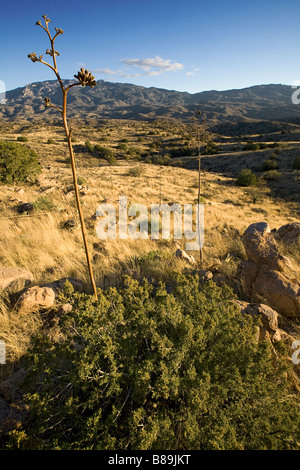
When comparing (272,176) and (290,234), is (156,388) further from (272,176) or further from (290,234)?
(272,176)

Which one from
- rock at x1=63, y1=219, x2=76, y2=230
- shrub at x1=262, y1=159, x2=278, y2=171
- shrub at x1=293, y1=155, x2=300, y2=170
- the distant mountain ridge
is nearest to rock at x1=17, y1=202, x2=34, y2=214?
rock at x1=63, y1=219, x2=76, y2=230

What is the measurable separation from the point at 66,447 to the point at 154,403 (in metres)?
0.58

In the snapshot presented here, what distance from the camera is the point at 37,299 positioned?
2.62 meters

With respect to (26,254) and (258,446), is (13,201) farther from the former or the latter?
(258,446)

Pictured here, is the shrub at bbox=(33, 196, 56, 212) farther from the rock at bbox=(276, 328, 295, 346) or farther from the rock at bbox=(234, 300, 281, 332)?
the rock at bbox=(276, 328, 295, 346)

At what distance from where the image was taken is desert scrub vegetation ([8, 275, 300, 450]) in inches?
50.6

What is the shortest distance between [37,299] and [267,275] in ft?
9.89

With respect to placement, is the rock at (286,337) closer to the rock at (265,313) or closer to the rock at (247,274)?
the rock at (265,313)

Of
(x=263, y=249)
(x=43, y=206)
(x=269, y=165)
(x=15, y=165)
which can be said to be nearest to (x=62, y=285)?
(x=263, y=249)

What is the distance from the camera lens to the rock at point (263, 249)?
11.0 ft

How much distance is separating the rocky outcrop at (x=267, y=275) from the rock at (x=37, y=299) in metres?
2.63

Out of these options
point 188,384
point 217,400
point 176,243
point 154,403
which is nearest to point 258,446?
point 217,400

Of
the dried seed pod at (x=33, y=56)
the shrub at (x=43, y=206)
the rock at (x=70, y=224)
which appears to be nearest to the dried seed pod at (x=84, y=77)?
the dried seed pod at (x=33, y=56)

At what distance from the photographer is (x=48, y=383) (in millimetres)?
1436
